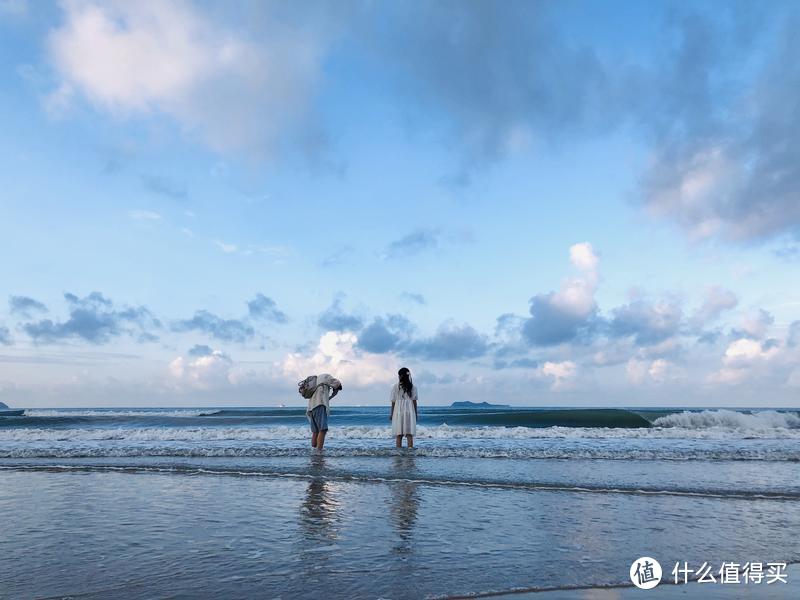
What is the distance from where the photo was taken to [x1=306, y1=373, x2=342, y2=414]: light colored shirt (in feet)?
42.1

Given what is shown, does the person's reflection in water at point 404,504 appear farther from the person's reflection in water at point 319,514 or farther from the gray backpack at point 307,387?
the gray backpack at point 307,387

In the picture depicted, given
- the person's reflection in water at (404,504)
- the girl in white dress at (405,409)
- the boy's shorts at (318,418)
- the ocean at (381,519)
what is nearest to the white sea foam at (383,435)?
the girl in white dress at (405,409)

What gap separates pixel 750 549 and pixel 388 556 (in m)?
3.42

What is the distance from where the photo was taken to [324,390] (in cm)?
1302

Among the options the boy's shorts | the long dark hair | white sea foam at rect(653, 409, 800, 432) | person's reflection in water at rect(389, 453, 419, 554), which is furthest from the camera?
white sea foam at rect(653, 409, 800, 432)

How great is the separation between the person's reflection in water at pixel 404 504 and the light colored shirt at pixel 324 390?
9.24ft

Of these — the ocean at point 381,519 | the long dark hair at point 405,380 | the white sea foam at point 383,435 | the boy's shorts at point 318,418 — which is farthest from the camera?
the white sea foam at point 383,435

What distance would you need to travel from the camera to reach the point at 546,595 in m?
3.74

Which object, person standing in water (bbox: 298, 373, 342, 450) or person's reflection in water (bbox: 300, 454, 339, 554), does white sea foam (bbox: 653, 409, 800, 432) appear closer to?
person standing in water (bbox: 298, 373, 342, 450)

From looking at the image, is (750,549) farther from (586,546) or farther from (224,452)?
(224,452)

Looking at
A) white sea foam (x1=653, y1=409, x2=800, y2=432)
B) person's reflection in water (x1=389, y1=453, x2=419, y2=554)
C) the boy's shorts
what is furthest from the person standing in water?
white sea foam (x1=653, y1=409, x2=800, y2=432)

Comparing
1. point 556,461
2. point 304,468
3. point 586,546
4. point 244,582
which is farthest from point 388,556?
point 556,461

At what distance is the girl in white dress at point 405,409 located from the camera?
518 inches

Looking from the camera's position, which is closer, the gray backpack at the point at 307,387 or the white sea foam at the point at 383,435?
the gray backpack at the point at 307,387
